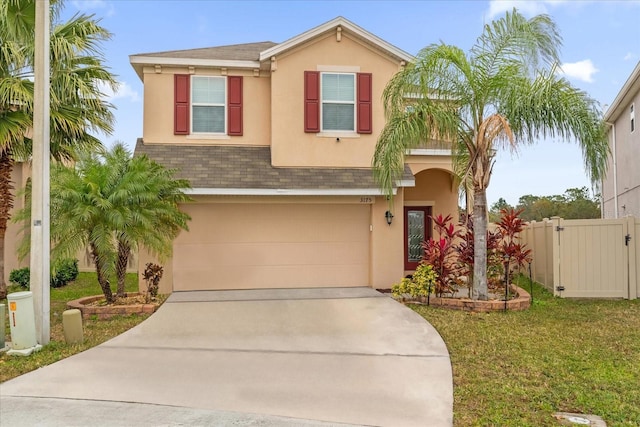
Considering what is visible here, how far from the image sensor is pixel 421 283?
1005cm

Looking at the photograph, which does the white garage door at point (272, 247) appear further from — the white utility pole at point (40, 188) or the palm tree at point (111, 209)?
the white utility pole at point (40, 188)

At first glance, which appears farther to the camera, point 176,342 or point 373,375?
point 176,342

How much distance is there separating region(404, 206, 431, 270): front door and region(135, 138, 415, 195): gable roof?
313 centimetres

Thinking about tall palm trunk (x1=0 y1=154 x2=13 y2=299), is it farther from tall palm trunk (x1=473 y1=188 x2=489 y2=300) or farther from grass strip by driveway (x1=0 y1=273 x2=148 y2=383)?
tall palm trunk (x1=473 y1=188 x2=489 y2=300)

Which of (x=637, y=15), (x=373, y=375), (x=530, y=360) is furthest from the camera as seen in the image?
(x=637, y=15)

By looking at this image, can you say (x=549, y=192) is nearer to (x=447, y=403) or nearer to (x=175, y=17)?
(x=175, y=17)

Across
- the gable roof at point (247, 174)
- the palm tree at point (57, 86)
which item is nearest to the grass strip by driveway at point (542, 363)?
the gable roof at point (247, 174)

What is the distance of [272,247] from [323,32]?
5.97 metres

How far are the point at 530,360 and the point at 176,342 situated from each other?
536 centimetres

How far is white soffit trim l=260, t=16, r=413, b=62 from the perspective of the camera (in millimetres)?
12250

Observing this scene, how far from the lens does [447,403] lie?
4.97m

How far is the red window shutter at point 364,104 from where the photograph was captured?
12594mm

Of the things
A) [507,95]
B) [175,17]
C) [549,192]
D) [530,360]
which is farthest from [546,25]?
[549,192]

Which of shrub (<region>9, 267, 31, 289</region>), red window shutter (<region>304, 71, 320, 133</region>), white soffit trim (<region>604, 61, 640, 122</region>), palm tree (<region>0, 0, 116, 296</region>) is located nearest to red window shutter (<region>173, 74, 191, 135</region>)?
palm tree (<region>0, 0, 116, 296</region>)
